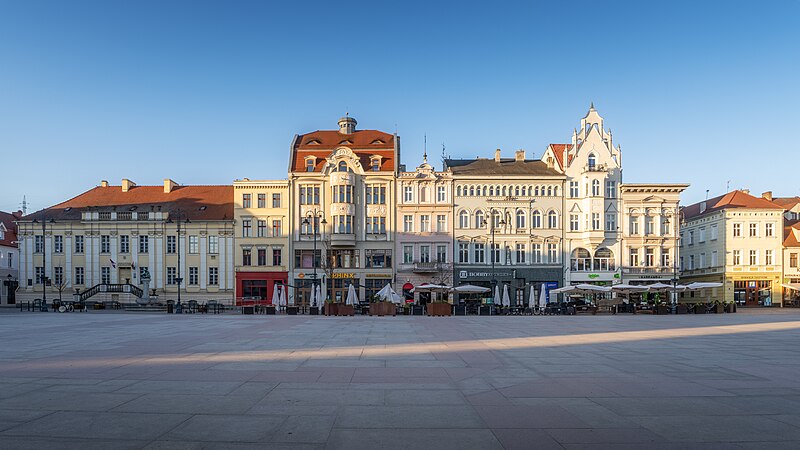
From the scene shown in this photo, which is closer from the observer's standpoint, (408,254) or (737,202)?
(408,254)

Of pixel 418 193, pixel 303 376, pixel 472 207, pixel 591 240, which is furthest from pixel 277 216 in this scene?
pixel 303 376

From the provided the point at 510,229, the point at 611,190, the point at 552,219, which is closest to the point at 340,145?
the point at 510,229

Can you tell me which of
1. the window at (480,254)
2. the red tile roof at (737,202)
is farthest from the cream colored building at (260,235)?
the red tile roof at (737,202)

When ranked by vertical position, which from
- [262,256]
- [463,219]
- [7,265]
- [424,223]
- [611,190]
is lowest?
[7,265]

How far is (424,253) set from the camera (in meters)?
60.2

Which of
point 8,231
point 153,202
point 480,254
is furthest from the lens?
point 8,231

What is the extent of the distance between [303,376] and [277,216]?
49.8 m

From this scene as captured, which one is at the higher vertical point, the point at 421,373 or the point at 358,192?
the point at 358,192

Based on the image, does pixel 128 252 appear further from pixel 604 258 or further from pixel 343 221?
pixel 604 258

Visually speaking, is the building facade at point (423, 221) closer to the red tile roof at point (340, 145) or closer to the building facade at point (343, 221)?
the building facade at point (343, 221)

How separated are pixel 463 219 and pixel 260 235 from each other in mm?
21228

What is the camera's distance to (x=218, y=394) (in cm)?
1027

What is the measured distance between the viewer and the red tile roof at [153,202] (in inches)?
2480

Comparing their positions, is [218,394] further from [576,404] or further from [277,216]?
[277,216]
